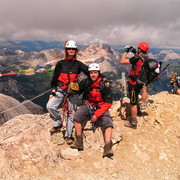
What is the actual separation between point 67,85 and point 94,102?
5.41ft

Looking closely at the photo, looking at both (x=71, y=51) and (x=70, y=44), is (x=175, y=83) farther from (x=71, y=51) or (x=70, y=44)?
(x=70, y=44)

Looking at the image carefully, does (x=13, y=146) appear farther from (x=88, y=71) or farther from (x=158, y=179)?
(x=158, y=179)

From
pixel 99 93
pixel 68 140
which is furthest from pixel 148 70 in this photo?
pixel 68 140

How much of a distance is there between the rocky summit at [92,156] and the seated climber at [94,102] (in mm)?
803

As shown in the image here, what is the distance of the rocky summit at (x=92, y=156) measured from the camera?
5383 mm

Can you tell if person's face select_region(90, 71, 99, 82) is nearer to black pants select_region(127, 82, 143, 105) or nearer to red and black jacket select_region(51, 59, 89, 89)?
red and black jacket select_region(51, 59, 89, 89)

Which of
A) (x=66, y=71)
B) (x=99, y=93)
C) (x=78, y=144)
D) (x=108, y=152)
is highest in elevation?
(x=66, y=71)

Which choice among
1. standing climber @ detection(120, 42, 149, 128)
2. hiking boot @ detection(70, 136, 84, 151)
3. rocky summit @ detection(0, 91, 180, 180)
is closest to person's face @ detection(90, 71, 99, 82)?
standing climber @ detection(120, 42, 149, 128)

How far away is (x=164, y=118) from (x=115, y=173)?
602cm

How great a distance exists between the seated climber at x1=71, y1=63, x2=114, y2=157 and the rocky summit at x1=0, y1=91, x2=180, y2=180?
0.80 metres

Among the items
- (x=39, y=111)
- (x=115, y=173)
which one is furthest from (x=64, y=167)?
(x=39, y=111)

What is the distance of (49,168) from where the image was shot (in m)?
5.56

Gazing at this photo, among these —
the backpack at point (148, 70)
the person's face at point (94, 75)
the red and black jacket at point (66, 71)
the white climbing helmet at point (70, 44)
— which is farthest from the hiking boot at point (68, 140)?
the backpack at point (148, 70)

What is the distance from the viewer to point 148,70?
27.9ft
